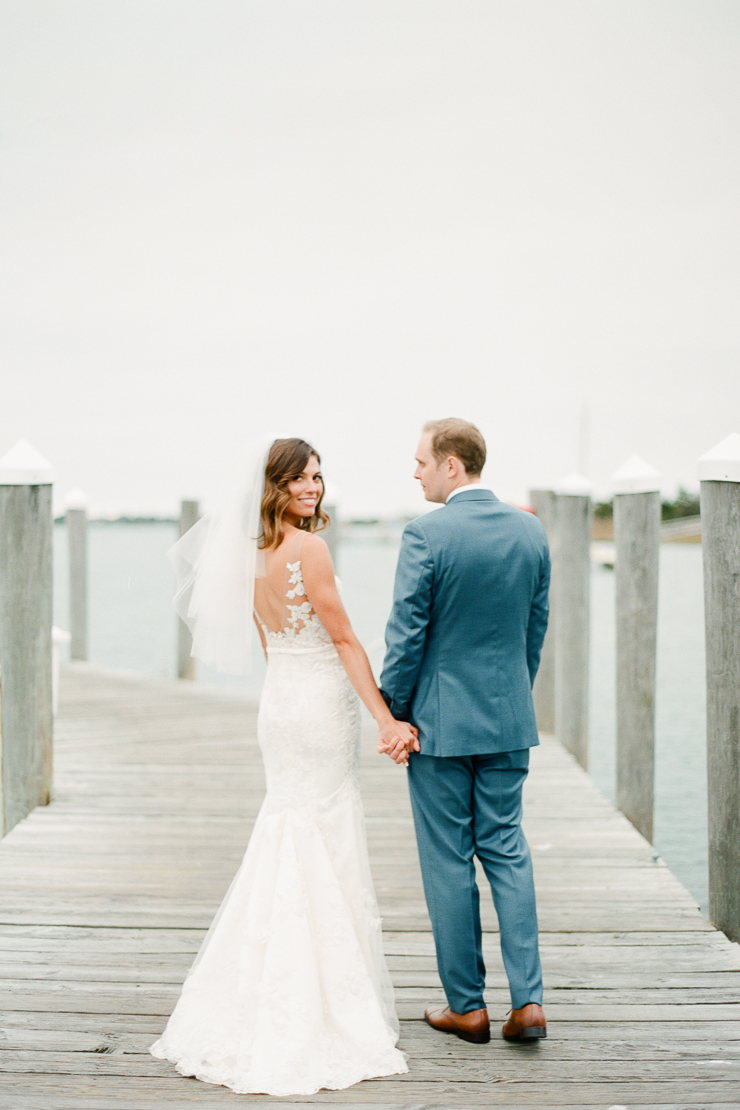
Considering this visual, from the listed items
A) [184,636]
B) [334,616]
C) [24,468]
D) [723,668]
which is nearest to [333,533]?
[184,636]

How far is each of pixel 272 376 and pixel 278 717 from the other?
36.5 meters

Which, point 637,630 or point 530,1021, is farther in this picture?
point 637,630

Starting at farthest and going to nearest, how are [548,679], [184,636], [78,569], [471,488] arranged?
[78,569]
[184,636]
[548,679]
[471,488]

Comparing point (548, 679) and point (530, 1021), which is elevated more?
point (548, 679)

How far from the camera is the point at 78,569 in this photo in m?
10.2

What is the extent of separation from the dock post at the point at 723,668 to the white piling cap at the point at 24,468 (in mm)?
2894

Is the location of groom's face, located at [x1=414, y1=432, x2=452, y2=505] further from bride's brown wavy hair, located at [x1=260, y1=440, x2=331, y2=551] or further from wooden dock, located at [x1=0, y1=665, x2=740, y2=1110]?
wooden dock, located at [x1=0, y1=665, x2=740, y2=1110]

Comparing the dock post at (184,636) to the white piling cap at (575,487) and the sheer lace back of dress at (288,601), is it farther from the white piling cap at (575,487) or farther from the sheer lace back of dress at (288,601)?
the sheer lace back of dress at (288,601)

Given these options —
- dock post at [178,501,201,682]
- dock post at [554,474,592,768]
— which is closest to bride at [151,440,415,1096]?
dock post at [554,474,592,768]

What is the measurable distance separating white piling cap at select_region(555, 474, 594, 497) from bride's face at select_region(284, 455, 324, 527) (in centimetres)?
362

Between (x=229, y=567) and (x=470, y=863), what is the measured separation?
42.9 inches

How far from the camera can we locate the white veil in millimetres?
2875

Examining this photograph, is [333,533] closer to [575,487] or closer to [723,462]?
[575,487]

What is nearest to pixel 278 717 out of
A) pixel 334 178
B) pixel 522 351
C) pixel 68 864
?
pixel 68 864
